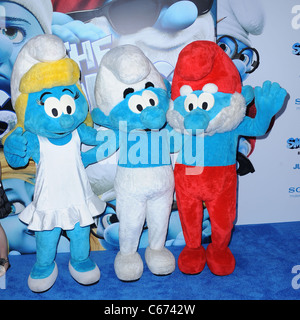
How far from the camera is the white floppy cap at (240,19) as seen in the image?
2.10 m

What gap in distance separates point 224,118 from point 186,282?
86 centimetres

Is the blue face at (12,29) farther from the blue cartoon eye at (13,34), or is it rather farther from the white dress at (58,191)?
the white dress at (58,191)

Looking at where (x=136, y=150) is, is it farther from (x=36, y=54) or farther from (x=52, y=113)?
(x=36, y=54)

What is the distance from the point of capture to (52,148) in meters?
1.72

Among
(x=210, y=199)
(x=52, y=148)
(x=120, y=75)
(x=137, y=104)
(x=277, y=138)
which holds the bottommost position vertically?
(x=210, y=199)

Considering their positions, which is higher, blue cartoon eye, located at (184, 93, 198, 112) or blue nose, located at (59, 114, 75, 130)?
blue cartoon eye, located at (184, 93, 198, 112)

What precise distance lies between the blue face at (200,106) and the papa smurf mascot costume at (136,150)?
0.09 metres

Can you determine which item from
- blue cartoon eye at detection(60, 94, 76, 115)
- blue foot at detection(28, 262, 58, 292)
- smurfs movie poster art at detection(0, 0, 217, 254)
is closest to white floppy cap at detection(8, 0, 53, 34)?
smurfs movie poster art at detection(0, 0, 217, 254)

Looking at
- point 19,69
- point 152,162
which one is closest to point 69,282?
point 152,162

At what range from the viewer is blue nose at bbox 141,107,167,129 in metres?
1.60

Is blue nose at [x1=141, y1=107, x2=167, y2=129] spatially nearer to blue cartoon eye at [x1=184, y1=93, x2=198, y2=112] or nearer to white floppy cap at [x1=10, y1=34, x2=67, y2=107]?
blue cartoon eye at [x1=184, y1=93, x2=198, y2=112]

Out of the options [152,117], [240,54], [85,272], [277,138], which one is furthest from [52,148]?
[277,138]

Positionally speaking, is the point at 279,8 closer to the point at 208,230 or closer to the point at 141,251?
the point at 208,230

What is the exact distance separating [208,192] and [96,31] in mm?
1066
